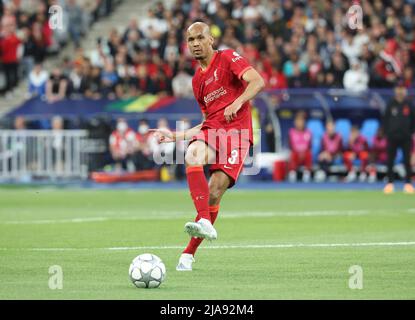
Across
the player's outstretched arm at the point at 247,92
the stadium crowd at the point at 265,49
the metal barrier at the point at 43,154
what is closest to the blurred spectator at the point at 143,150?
the metal barrier at the point at 43,154

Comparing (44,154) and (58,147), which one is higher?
(58,147)

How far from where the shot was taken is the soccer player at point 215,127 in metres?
12.5

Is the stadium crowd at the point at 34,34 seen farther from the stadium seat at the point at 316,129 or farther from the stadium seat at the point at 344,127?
the stadium seat at the point at 344,127

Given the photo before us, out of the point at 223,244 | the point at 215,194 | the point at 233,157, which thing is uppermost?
the point at 233,157

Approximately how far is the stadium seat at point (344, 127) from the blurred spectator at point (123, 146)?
5387 mm

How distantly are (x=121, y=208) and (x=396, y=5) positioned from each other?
14.7m

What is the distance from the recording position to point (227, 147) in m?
12.8

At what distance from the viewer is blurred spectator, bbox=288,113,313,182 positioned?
31250 millimetres

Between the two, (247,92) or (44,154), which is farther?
(44,154)

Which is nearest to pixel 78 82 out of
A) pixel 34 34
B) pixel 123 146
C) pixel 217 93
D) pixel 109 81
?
pixel 109 81

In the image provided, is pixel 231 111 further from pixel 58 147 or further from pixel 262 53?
pixel 262 53

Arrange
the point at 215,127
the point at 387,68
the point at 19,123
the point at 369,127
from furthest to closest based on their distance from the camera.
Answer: the point at 19,123
the point at 387,68
the point at 369,127
the point at 215,127

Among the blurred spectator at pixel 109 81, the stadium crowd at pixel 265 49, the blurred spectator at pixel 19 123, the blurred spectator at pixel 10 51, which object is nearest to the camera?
the stadium crowd at pixel 265 49

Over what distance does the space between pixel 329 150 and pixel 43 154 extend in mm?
7641
